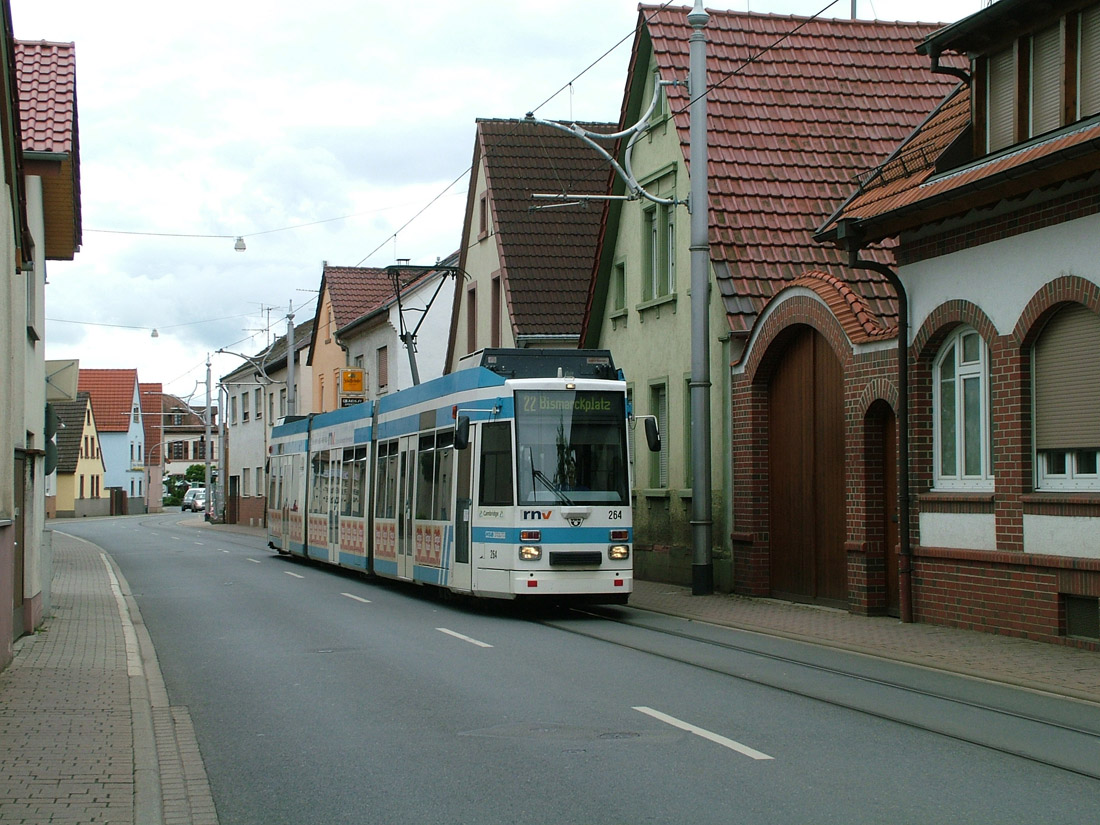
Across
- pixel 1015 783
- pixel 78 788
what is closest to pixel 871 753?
pixel 1015 783

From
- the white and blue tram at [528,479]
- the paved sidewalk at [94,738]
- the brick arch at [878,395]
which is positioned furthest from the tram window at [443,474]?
the brick arch at [878,395]

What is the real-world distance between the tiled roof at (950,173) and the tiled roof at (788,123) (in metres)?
3.63

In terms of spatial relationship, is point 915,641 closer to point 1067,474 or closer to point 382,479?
point 1067,474

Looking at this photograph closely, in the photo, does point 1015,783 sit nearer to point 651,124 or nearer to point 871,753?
point 871,753

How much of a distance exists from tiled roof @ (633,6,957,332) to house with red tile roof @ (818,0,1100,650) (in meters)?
4.56

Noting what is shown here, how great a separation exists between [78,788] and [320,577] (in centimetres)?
1949

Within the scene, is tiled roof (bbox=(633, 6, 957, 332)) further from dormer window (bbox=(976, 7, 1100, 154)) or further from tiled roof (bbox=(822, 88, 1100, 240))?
dormer window (bbox=(976, 7, 1100, 154))

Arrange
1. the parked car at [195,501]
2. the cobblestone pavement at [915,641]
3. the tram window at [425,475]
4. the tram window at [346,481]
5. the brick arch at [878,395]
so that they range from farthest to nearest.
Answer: the parked car at [195,501], the tram window at [346,481], the tram window at [425,475], the brick arch at [878,395], the cobblestone pavement at [915,641]

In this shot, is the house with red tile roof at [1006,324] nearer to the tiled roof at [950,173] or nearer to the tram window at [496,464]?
the tiled roof at [950,173]

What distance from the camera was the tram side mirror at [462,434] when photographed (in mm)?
18234

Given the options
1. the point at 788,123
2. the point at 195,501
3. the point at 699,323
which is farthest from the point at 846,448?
the point at 195,501

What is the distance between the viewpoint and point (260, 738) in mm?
9461

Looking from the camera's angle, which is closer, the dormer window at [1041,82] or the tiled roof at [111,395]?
the dormer window at [1041,82]

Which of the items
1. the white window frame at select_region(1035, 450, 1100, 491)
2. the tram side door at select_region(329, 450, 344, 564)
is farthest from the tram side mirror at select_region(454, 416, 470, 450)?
the tram side door at select_region(329, 450, 344, 564)
